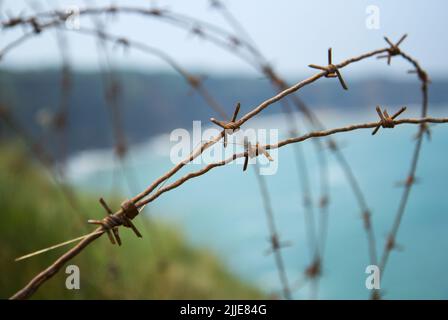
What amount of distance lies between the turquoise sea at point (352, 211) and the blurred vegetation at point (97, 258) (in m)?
0.38

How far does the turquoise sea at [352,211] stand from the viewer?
1963 mm

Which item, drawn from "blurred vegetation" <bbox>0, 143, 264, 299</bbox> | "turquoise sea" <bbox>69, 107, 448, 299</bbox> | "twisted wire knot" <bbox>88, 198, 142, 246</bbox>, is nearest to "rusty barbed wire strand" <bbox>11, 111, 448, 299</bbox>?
"twisted wire knot" <bbox>88, 198, 142, 246</bbox>

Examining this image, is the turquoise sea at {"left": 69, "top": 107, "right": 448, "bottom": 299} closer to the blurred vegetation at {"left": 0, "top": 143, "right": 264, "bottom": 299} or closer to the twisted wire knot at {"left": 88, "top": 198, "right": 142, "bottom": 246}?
the blurred vegetation at {"left": 0, "top": 143, "right": 264, "bottom": 299}

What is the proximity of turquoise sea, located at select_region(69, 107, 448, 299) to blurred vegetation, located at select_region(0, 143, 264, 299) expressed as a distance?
0.38 m

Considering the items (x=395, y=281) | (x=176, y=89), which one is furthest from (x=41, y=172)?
(x=395, y=281)

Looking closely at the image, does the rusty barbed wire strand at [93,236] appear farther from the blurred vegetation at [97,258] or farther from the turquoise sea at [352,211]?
the blurred vegetation at [97,258]

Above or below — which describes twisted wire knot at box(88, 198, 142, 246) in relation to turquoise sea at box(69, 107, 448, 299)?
below

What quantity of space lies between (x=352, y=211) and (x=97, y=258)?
1482mm

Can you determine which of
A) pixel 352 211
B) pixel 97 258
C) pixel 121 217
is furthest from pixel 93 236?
pixel 97 258

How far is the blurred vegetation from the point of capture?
2.24 m

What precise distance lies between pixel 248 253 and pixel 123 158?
1.85 metres

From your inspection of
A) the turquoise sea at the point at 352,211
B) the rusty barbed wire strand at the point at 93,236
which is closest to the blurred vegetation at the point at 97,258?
the turquoise sea at the point at 352,211
